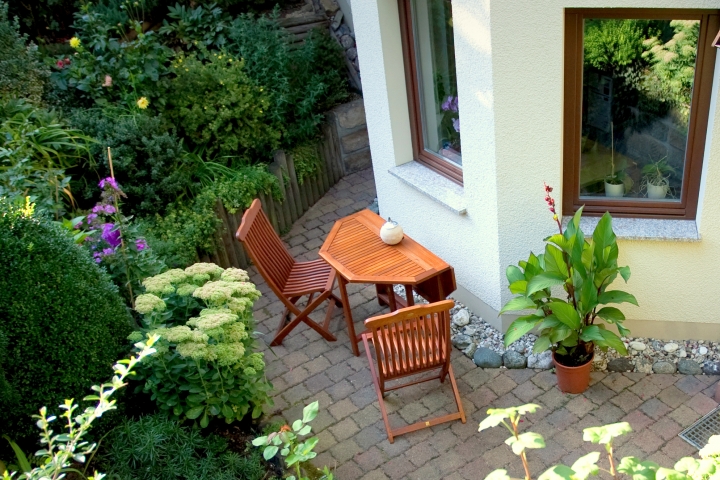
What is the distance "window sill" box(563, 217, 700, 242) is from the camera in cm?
513

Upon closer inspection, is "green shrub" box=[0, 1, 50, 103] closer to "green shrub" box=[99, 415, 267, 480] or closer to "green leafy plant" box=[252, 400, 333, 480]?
"green shrub" box=[99, 415, 267, 480]

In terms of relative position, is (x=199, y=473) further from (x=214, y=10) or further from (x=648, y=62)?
(x=214, y=10)

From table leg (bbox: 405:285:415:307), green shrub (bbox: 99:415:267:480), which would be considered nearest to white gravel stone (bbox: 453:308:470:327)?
table leg (bbox: 405:285:415:307)

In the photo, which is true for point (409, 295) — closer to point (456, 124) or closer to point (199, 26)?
point (456, 124)

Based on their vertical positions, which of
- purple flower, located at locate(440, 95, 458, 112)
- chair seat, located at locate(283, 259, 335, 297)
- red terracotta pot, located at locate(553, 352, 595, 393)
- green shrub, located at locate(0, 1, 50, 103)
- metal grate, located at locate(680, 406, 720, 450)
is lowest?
metal grate, located at locate(680, 406, 720, 450)

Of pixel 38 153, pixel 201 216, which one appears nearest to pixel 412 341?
pixel 201 216

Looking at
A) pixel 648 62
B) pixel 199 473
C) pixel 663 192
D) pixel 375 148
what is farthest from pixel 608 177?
pixel 199 473

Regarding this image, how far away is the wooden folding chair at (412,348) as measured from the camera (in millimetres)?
4879

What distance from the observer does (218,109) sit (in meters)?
7.42

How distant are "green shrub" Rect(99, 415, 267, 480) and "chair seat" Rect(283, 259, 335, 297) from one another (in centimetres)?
162

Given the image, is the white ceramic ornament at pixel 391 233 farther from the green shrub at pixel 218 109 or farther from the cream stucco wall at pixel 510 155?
the green shrub at pixel 218 109

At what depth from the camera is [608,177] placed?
5.42 metres

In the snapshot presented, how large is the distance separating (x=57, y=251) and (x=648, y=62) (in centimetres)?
402

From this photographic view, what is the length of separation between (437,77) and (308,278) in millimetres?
2004
